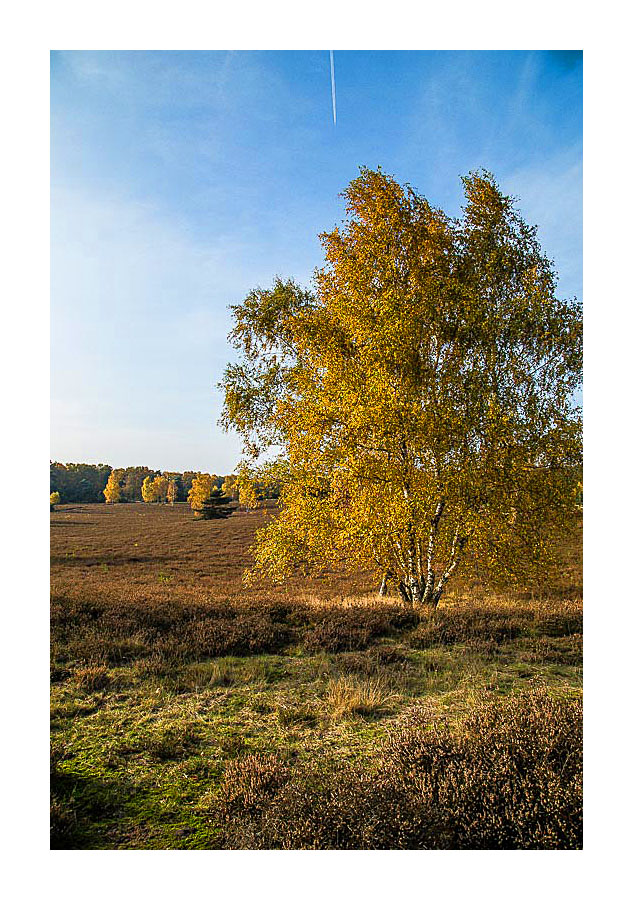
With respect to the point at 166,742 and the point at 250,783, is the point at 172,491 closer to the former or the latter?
the point at 166,742

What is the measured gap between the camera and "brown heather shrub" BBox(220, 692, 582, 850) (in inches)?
108

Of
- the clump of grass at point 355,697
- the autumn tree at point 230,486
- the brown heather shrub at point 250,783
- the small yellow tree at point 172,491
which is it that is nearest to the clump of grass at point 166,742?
the brown heather shrub at point 250,783

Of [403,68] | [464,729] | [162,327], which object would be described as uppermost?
[403,68]

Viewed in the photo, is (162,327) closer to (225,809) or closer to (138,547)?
(225,809)

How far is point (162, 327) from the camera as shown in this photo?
5234 mm

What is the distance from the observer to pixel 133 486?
28.0ft

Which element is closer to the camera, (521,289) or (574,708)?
(574,708)

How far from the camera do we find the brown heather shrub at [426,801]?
8.98ft

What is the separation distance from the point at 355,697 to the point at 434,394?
389 cm
